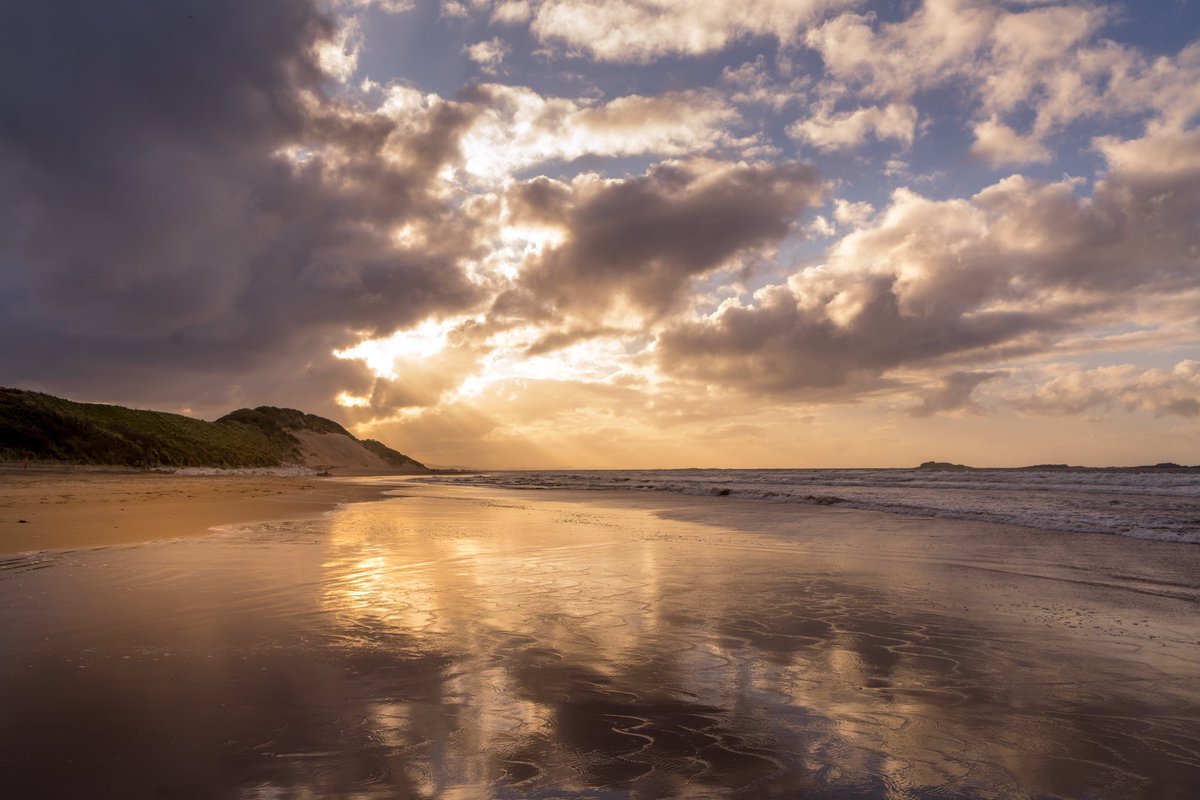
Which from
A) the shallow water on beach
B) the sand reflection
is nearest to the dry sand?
the shallow water on beach

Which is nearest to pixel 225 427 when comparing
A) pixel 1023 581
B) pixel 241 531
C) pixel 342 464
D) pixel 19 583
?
pixel 342 464

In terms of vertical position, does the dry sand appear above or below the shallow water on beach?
above

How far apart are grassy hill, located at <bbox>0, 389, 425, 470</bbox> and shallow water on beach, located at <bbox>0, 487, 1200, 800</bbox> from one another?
1814 inches

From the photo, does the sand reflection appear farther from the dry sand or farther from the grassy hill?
the grassy hill

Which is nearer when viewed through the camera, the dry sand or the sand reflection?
the sand reflection

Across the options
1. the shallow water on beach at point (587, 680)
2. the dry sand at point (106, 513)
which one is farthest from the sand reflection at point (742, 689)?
the dry sand at point (106, 513)

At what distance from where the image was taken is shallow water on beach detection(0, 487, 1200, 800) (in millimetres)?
3529

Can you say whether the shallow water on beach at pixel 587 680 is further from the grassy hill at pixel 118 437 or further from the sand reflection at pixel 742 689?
the grassy hill at pixel 118 437

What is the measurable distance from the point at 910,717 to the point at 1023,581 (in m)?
7.23

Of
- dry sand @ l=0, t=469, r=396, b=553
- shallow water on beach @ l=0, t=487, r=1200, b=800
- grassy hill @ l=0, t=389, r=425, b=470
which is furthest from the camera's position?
grassy hill @ l=0, t=389, r=425, b=470

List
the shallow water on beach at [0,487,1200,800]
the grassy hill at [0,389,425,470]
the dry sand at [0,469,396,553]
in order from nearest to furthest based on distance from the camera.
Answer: the shallow water on beach at [0,487,1200,800] < the dry sand at [0,469,396,553] < the grassy hill at [0,389,425,470]

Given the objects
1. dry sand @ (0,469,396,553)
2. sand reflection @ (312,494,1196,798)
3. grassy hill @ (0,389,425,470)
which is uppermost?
grassy hill @ (0,389,425,470)

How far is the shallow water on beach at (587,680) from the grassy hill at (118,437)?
46074 mm

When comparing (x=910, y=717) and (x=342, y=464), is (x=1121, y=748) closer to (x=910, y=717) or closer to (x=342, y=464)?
(x=910, y=717)
